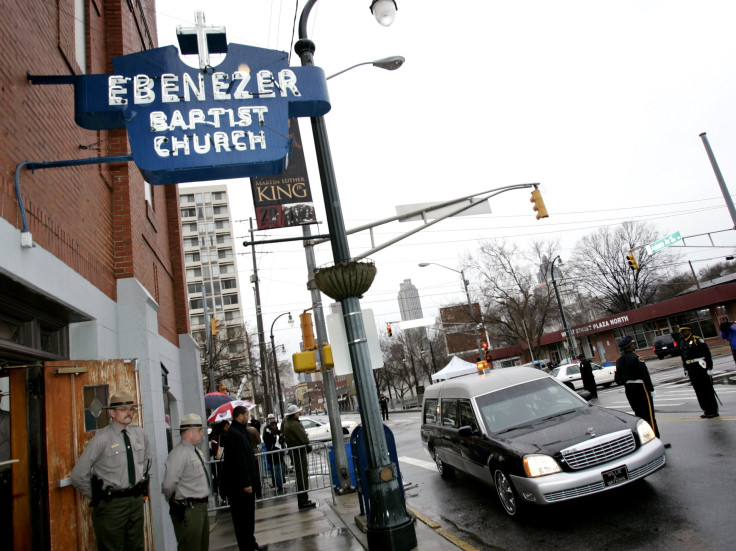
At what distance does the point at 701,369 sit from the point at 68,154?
10520 mm

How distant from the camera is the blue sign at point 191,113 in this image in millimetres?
4793

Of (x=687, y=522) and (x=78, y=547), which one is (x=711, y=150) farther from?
(x=78, y=547)

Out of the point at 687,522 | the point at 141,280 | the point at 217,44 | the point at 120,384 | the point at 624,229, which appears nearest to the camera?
the point at 687,522

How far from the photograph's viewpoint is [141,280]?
25.0ft

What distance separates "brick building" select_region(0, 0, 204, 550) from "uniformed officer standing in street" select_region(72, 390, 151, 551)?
49 centimetres

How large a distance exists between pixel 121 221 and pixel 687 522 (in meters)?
7.65

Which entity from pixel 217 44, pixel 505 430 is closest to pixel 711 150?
pixel 505 430

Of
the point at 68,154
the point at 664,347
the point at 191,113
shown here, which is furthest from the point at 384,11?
the point at 664,347

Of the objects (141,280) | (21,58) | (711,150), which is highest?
(711,150)

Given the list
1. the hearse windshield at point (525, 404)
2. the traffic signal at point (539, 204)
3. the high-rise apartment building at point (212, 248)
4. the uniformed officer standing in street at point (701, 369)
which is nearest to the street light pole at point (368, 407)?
the hearse windshield at point (525, 404)

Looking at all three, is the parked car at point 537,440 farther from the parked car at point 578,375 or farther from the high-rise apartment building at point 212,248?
the high-rise apartment building at point 212,248

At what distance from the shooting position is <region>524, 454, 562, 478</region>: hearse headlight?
18.4ft

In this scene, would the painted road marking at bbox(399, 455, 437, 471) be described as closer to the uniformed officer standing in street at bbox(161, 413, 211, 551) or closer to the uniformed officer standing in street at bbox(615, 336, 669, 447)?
the uniformed officer standing in street at bbox(615, 336, 669, 447)

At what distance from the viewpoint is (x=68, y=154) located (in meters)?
5.68
